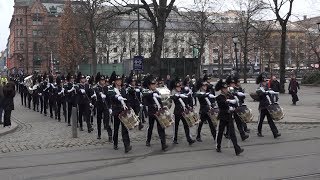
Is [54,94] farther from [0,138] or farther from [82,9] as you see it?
[82,9]

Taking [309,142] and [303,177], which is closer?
[303,177]

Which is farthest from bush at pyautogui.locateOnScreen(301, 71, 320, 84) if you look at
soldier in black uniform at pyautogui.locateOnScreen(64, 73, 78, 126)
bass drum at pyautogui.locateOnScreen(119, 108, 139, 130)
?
bass drum at pyautogui.locateOnScreen(119, 108, 139, 130)

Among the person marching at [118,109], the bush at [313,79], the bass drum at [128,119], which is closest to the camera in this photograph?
the bass drum at [128,119]

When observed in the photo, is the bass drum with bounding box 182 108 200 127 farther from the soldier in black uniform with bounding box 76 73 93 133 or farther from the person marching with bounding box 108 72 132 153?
the soldier in black uniform with bounding box 76 73 93 133

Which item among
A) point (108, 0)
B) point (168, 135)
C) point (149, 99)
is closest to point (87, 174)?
point (149, 99)

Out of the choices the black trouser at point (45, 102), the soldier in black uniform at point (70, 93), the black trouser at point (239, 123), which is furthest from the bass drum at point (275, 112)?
the black trouser at point (45, 102)

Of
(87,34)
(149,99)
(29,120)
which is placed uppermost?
(87,34)

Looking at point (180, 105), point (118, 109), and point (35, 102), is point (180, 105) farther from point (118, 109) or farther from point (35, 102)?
point (35, 102)

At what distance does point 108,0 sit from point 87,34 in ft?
72.4

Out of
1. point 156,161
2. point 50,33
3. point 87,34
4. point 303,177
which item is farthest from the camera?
point 50,33

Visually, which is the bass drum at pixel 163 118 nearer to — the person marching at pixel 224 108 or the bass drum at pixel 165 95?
the person marching at pixel 224 108

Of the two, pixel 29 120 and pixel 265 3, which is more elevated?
pixel 265 3

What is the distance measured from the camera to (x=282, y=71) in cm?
3947

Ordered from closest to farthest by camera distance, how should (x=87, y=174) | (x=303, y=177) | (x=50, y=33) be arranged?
(x=303, y=177), (x=87, y=174), (x=50, y=33)
